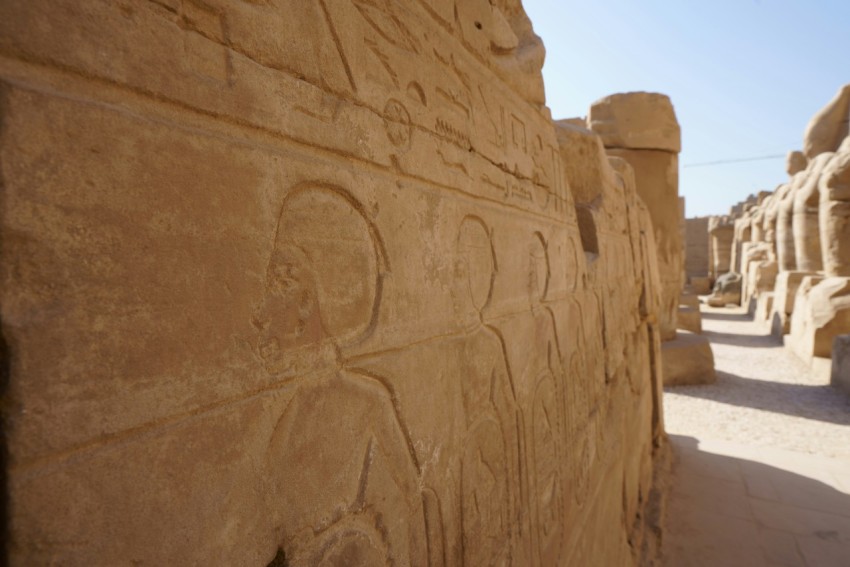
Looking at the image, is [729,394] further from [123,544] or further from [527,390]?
[123,544]

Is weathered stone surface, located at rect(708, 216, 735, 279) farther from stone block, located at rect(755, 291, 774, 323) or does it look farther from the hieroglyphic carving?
the hieroglyphic carving

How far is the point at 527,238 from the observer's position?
5.91 ft

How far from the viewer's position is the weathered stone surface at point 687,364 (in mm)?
7520

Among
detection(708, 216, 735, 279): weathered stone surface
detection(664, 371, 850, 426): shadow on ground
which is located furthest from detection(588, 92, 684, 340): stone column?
detection(708, 216, 735, 279): weathered stone surface

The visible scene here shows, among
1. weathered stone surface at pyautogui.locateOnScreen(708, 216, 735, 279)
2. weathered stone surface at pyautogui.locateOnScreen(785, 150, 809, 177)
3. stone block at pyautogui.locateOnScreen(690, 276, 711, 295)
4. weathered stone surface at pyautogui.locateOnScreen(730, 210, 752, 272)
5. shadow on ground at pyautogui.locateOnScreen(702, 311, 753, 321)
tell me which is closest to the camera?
shadow on ground at pyautogui.locateOnScreen(702, 311, 753, 321)

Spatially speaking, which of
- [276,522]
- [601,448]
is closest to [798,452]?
[601,448]

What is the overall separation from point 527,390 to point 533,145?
940 mm

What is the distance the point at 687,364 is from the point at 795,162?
46.6ft

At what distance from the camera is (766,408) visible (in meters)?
6.56

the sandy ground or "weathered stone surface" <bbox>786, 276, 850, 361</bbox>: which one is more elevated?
"weathered stone surface" <bbox>786, 276, 850, 361</bbox>

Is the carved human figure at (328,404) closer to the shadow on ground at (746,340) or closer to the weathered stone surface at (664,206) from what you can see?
the weathered stone surface at (664,206)

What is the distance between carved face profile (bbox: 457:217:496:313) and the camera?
1324 mm

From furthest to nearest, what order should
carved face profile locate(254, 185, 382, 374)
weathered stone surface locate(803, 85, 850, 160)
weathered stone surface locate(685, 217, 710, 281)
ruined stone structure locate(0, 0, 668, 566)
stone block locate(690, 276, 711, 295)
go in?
weathered stone surface locate(685, 217, 710, 281) < stone block locate(690, 276, 711, 295) < weathered stone surface locate(803, 85, 850, 160) < carved face profile locate(254, 185, 382, 374) < ruined stone structure locate(0, 0, 668, 566)

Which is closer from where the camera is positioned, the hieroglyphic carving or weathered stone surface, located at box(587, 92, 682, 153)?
the hieroglyphic carving
